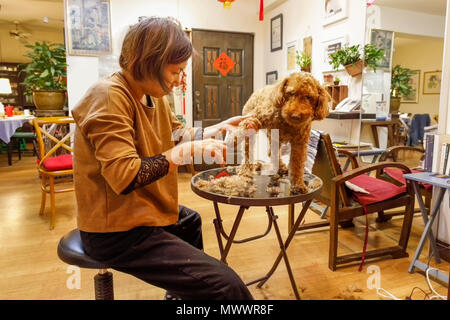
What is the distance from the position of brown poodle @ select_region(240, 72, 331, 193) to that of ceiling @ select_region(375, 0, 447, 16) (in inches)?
66.5

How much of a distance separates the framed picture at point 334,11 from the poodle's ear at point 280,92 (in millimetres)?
2739

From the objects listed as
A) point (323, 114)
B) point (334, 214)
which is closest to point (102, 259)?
point (323, 114)

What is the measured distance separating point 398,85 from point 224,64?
2.98 metres

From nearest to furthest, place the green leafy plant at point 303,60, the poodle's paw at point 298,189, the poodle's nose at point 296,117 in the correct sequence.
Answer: the poodle's nose at point 296,117 < the poodle's paw at point 298,189 < the green leafy plant at point 303,60

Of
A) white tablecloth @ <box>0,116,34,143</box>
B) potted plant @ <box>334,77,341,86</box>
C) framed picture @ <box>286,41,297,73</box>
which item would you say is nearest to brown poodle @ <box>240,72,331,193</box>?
potted plant @ <box>334,77,341,86</box>

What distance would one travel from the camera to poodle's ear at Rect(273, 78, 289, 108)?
54.5 inches

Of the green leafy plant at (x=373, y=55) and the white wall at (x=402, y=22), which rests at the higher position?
the white wall at (x=402, y=22)

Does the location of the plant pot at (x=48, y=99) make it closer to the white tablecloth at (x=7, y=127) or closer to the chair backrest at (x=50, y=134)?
the chair backrest at (x=50, y=134)

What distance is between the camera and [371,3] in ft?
10.3

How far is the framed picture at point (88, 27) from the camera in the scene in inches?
176

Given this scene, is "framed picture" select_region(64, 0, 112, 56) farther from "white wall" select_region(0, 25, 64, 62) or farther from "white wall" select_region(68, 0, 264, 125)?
"white wall" select_region(0, 25, 64, 62)

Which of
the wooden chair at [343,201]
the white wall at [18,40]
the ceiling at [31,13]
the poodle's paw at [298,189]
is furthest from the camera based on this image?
the white wall at [18,40]

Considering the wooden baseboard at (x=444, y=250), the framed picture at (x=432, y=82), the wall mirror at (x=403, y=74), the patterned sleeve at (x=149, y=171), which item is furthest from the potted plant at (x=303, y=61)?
the patterned sleeve at (x=149, y=171)
